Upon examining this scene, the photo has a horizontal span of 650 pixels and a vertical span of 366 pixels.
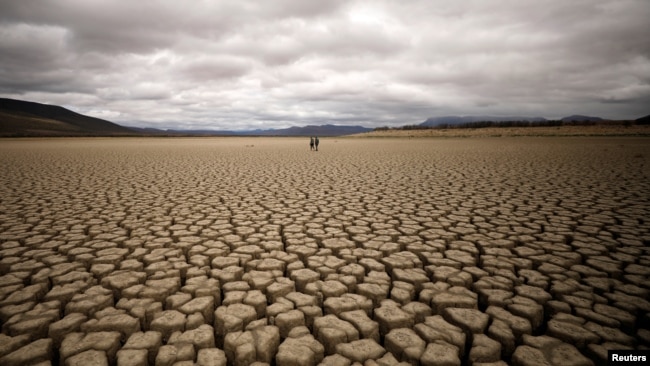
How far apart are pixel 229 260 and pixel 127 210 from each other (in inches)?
107

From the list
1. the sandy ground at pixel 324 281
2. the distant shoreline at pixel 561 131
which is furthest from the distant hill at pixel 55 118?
the sandy ground at pixel 324 281

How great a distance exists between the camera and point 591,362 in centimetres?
157

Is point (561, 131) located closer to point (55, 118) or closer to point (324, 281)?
point (324, 281)

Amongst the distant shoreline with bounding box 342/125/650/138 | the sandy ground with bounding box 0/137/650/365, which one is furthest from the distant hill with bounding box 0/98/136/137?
the sandy ground with bounding box 0/137/650/365

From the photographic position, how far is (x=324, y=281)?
2385 mm

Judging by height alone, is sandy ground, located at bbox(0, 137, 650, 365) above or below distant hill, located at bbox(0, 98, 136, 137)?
below

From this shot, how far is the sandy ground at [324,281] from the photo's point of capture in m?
1.68

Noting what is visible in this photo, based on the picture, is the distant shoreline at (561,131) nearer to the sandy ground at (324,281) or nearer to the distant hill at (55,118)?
the sandy ground at (324,281)

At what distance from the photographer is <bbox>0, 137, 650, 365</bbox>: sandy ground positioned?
1682 mm

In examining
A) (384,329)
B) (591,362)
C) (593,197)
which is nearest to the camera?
(591,362)

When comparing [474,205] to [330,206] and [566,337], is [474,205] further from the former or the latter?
[566,337]

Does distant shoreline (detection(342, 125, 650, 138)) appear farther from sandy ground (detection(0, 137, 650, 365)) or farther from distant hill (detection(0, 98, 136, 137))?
distant hill (detection(0, 98, 136, 137))

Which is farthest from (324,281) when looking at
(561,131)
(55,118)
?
(55,118)

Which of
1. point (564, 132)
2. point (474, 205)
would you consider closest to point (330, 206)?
point (474, 205)
